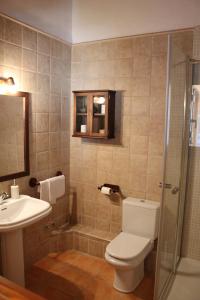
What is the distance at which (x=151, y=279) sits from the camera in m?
2.57

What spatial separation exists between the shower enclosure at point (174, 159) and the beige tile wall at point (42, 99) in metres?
1.31

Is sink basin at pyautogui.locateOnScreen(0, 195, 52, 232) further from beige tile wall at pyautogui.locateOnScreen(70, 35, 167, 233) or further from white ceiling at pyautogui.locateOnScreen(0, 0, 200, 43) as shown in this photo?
white ceiling at pyautogui.locateOnScreen(0, 0, 200, 43)

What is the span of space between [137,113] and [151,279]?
1.70 m

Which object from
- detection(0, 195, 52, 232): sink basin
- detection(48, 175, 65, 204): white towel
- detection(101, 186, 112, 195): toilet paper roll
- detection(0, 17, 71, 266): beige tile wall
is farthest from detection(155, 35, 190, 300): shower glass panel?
detection(0, 17, 71, 266): beige tile wall

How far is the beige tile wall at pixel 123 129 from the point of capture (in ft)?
8.64

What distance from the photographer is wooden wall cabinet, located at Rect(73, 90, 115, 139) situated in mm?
2748

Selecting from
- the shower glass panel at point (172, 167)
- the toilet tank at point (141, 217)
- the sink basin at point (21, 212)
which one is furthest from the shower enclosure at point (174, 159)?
the sink basin at point (21, 212)

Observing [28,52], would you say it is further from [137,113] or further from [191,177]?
A: [191,177]

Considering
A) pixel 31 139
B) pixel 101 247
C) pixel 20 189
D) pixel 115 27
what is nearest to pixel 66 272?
pixel 101 247

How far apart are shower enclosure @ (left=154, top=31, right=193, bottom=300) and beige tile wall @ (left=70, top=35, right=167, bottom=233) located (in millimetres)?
245

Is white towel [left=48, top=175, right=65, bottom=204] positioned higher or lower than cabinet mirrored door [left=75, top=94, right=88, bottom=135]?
lower

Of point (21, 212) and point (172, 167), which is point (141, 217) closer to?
point (172, 167)

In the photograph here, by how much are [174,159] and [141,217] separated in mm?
760

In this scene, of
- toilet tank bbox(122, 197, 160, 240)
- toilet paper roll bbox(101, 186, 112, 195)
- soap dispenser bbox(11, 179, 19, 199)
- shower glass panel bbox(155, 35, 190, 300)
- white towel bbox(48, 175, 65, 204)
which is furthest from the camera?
toilet paper roll bbox(101, 186, 112, 195)
